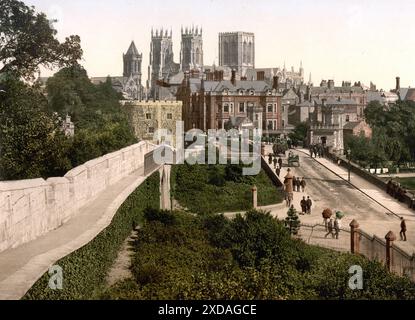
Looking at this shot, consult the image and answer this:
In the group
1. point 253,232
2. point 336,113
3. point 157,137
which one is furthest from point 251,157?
point 253,232

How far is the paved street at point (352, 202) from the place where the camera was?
99.1 feet

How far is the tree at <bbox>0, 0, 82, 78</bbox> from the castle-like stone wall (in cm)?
513

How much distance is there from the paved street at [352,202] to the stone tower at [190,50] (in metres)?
79.6

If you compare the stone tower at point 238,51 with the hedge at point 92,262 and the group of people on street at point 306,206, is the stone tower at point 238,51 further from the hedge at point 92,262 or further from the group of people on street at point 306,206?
the hedge at point 92,262

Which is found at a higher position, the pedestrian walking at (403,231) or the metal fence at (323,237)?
the pedestrian walking at (403,231)

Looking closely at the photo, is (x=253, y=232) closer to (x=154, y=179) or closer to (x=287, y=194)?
(x=154, y=179)

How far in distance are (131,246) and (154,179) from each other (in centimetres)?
991

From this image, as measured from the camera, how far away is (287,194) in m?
36.8

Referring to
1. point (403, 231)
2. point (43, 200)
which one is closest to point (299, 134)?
point (403, 231)

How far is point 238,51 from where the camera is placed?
126 metres

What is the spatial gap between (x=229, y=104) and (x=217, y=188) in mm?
51410

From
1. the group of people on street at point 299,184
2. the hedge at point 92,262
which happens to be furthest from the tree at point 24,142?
the group of people on street at point 299,184

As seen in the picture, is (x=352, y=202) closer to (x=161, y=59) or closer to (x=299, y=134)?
(x=299, y=134)

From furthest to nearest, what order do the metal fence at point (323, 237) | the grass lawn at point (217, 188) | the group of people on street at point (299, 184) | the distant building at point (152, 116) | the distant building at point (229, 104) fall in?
the distant building at point (229, 104) < the distant building at point (152, 116) < the group of people on street at point (299, 184) < the grass lawn at point (217, 188) < the metal fence at point (323, 237)
